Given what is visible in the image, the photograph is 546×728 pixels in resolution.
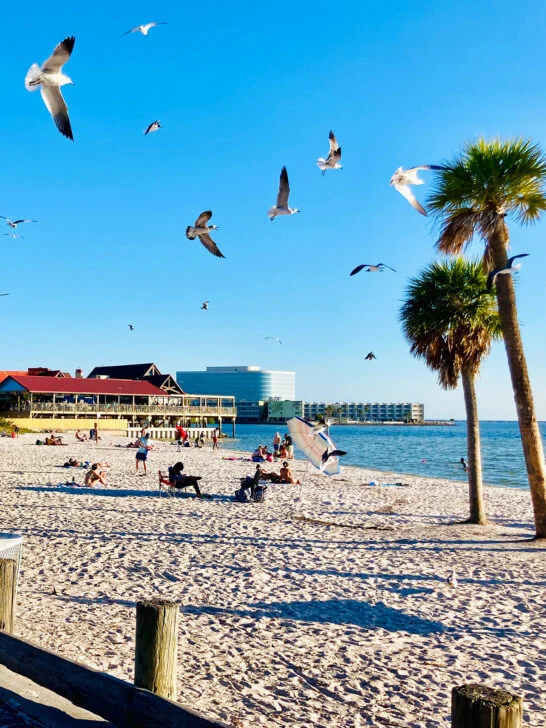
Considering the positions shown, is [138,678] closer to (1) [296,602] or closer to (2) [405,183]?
(1) [296,602]

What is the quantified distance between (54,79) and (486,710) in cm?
887

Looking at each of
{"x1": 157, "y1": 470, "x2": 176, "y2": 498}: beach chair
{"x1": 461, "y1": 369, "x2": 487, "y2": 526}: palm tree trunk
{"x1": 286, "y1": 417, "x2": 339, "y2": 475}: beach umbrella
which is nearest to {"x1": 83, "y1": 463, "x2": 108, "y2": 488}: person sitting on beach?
{"x1": 157, "y1": 470, "x2": 176, "y2": 498}: beach chair

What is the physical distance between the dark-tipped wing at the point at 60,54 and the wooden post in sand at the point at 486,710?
882cm

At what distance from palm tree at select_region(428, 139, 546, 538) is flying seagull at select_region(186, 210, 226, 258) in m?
4.70

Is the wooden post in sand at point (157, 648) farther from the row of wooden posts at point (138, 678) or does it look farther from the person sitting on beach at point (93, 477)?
the person sitting on beach at point (93, 477)

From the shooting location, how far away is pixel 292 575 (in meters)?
9.44

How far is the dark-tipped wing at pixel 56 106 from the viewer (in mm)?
8340

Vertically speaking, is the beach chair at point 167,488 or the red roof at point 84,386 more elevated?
the red roof at point 84,386

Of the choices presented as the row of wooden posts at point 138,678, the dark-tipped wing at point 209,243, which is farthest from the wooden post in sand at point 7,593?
the dark-tipped wing at point 209,243

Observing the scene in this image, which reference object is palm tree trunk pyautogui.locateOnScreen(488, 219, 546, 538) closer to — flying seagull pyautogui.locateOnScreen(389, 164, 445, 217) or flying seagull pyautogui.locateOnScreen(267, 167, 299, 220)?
flying seagull pyautogui.locateOnScreen(389, 164, 445, 217)

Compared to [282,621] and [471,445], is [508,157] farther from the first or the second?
[282,621]

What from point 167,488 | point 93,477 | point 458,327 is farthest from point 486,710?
point 93,477

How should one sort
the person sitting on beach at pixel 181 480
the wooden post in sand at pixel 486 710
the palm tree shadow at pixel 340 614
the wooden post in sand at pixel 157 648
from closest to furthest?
the wooden post in sand at pixel 486 710, the wooden post in sand at pixel 157 648, the palm tree shadow at pixel 340 614, the person sitting on beach at pixel 181 480

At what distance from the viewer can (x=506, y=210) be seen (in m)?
12.9
